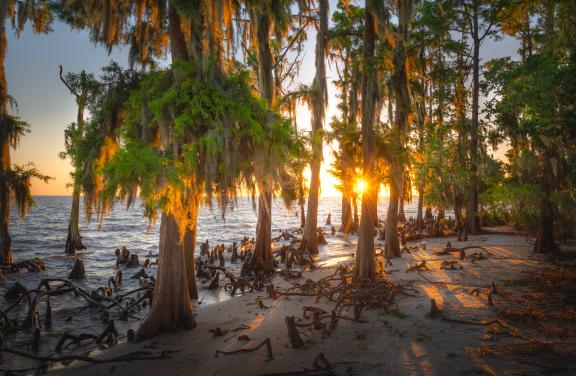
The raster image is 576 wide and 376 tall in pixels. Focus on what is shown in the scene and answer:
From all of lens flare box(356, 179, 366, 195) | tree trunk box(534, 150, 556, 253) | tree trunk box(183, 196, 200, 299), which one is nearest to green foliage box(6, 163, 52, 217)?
tree trunk box(183, 196, 200, 299)

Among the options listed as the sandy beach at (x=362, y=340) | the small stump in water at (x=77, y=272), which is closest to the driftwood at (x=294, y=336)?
the sandy beach at (x=362, y=340)

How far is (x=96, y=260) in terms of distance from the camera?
20234 millimetres

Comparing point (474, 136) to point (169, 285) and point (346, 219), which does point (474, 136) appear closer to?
point (346, 219)

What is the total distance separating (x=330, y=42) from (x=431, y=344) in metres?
16.4

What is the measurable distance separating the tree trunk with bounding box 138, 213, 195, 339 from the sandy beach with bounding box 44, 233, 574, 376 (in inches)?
13.9

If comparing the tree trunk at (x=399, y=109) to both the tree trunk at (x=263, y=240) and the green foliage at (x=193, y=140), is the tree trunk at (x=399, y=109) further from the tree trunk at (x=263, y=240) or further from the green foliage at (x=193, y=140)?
the tree trunk at (x=263, y=240)

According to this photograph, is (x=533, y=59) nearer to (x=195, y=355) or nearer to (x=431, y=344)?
(x=431, y=344)

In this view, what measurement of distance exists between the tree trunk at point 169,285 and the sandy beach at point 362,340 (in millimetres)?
352

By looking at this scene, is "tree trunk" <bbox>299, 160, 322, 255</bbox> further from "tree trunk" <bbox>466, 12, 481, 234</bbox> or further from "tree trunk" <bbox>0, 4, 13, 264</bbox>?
"tree trunk" <bbox>0, 4, 13, 264</bbox>

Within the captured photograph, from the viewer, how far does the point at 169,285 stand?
750 centimetres

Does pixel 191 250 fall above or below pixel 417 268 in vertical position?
above

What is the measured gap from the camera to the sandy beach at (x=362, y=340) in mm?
5320

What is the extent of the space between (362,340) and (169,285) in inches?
185

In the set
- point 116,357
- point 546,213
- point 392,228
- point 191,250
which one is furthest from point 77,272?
point 546,213
